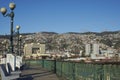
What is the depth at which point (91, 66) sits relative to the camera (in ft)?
45.4

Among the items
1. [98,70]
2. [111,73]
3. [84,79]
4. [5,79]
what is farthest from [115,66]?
[5,79]

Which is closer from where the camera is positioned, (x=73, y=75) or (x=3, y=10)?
(x=73, y=75)

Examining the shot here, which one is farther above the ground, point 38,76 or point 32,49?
point 32,49

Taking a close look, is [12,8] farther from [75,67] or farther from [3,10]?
[75,67]

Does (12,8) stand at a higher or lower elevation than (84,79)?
higher

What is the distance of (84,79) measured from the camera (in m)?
15.5

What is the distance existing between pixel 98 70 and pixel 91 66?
1.32 metres

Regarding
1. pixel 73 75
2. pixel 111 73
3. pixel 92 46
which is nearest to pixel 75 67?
pixel 73 75

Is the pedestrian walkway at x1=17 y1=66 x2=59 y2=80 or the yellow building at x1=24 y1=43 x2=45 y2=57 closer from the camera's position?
the pedestrian walkway at x1=17 y1=66 x2=59 y2=80

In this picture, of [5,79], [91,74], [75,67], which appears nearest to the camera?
[91,74]

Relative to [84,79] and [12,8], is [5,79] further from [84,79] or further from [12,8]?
[12,8]

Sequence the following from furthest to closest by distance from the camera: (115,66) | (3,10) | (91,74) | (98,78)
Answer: (3,10) → (91,74) → (98,78) → (115,66)

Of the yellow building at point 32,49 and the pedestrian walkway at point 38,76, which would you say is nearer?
the pedestrian walkway at point 38,76

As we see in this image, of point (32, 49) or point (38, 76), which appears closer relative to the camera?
point (38, 76)
